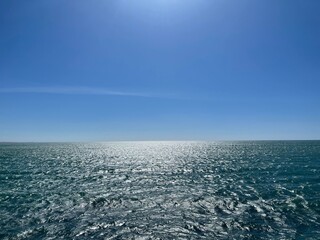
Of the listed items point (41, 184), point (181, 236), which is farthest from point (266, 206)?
point (41, 184)

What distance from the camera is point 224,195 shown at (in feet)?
118

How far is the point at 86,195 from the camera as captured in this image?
36.8 metres

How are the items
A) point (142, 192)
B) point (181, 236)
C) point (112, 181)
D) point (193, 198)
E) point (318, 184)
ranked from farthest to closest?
point (112, 181) → point (318, 184) → point (142, 192) → point (193, 198) → point (181, 236)

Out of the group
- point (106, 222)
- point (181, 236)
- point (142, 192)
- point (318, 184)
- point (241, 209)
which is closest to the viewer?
point (181, 236)

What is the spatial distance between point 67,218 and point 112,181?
71.9 feet

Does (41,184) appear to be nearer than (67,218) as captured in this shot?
No

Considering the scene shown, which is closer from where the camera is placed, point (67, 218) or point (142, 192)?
point (67, 218)

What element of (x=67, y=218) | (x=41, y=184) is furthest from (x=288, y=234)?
(x=41, y=184)

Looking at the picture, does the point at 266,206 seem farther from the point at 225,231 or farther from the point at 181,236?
the point at 181,236

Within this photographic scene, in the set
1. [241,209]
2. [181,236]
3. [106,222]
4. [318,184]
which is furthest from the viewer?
[318,184]

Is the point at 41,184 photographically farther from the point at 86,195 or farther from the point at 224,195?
the point at 224,195

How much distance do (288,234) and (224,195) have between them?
13459mm

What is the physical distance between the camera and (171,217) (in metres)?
27.0

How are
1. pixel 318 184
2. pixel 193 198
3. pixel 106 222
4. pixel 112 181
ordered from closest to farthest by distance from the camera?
1. pixel 106 222
2. pixel 193 198
3. pixel 318 184
4. pixel 112 181
